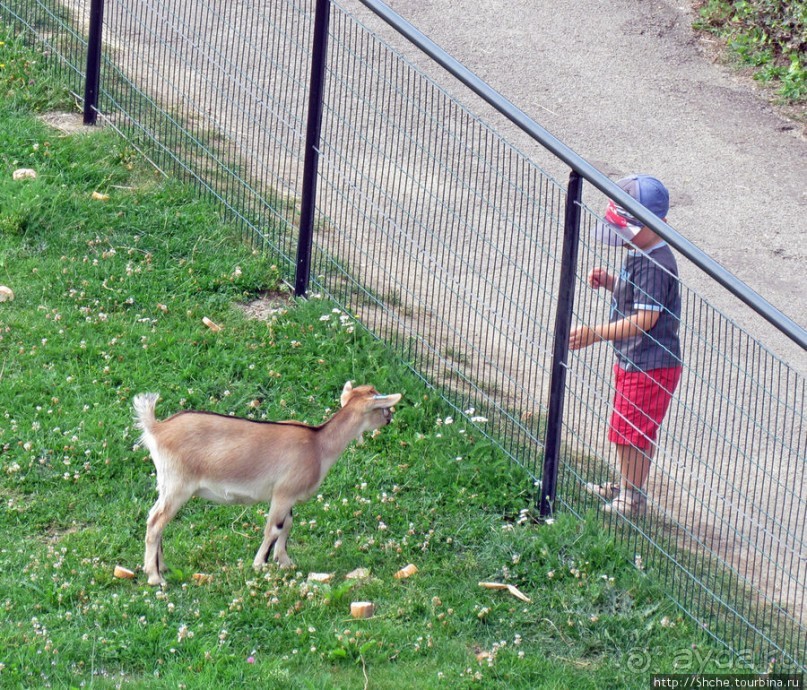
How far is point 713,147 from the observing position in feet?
33.0

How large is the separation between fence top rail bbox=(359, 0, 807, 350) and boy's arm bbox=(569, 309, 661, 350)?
38 cm

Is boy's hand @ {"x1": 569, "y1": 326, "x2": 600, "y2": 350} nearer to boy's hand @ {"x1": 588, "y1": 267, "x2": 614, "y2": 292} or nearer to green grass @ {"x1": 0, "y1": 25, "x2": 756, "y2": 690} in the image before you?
boy's hand @ {"x1": 588, "y1": 267, "x2": 614, "y2": 292}

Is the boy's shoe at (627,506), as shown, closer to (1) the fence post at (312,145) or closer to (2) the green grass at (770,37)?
(1) the fence post at (312,145)

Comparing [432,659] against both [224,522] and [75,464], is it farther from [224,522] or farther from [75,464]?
[75,464]

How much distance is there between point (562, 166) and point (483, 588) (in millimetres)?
5050

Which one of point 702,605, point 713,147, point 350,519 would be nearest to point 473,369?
point 350,519

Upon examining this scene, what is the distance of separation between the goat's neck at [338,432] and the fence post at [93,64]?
4.07m

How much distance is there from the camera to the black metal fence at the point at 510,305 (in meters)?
5.45

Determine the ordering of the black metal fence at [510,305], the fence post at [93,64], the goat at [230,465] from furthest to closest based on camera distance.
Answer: the fence post at [93,64] → the black metal fence at [510,305] → the goat at [230,465]

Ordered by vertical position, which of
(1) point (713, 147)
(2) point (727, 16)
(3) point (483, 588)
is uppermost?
(2) point (727, 16)

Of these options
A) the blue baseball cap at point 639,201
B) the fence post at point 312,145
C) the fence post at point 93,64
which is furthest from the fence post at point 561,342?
the fence post at point 93,64

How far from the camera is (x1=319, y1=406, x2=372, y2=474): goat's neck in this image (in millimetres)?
5207

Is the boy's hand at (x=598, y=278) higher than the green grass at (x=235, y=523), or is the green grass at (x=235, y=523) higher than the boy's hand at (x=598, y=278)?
the boy's hand at (x=598, y=278)

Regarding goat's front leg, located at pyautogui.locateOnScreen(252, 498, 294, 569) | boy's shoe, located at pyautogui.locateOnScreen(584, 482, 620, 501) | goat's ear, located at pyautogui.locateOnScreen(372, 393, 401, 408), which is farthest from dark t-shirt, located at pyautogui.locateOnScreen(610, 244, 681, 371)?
goat's front leg, located at pyautogui.locateOnScreen(252, 498, 294, 569)
